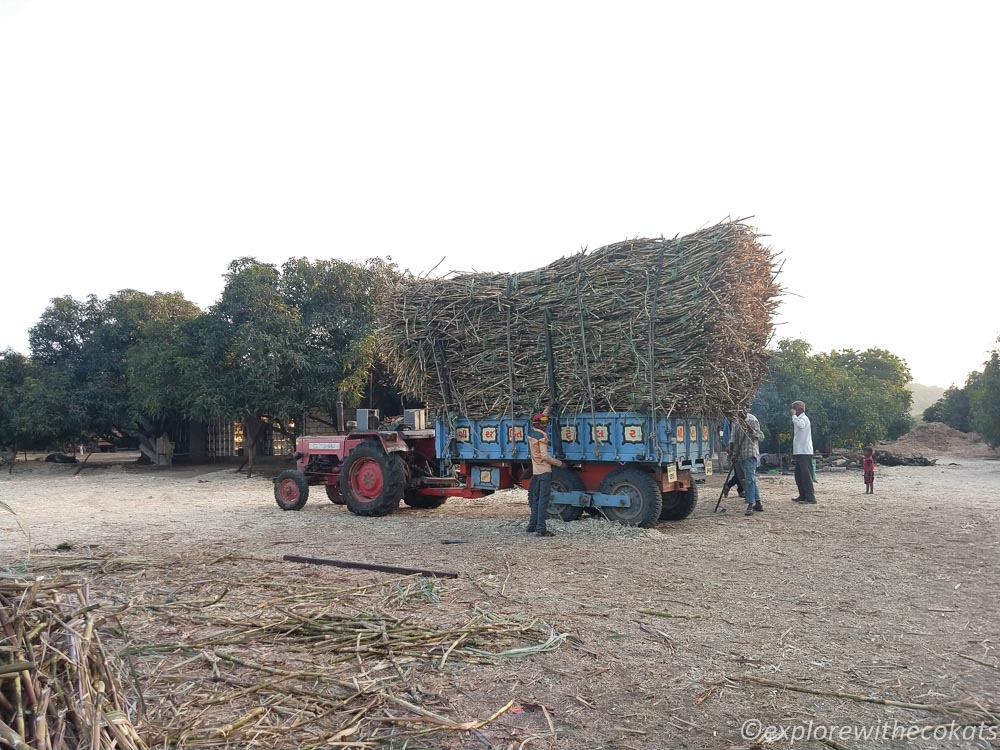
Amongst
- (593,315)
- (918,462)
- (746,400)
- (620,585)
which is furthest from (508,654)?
(918,462)

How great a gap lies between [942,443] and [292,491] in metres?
28.0

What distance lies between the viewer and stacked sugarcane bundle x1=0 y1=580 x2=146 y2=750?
228 cm

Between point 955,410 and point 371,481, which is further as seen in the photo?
point 955,410

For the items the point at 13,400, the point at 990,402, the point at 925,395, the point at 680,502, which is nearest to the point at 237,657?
the point at 680,502

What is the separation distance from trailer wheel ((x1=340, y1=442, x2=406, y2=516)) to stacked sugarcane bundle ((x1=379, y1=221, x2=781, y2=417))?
4.50ft

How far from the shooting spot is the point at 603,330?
9.75m

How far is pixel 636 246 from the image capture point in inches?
379

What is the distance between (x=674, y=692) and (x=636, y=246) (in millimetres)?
6520

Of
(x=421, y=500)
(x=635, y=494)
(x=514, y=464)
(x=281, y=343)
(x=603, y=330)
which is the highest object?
(x=281, y=343)

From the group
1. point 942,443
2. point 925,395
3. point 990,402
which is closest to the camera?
point 990,402

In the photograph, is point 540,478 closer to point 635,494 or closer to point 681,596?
point 635,494

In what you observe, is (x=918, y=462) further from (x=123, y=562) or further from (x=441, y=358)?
(x=123, y=562)

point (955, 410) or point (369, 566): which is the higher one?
point (955, 410)

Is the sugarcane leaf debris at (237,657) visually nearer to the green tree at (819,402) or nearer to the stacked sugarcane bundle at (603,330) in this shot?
the stacked sugarcane bundle at (603,330)
